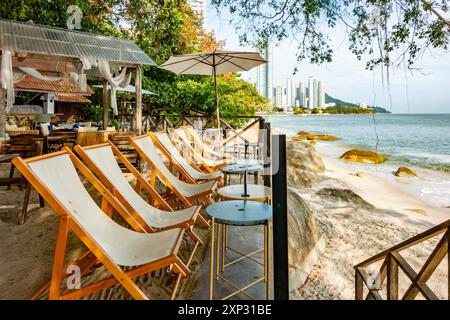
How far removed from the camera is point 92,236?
202 cm

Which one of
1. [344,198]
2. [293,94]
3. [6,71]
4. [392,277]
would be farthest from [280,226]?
[293,94]

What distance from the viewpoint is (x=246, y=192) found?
3.01 m

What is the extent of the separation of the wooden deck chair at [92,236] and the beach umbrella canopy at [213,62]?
5.57 m

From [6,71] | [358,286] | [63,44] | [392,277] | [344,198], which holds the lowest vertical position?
[344,198]

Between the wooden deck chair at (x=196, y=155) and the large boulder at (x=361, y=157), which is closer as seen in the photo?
the wooden deck chair at (x=196, y=155)

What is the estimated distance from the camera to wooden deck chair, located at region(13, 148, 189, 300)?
6.26ft

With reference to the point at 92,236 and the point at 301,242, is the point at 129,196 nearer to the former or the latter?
the point at 92,236

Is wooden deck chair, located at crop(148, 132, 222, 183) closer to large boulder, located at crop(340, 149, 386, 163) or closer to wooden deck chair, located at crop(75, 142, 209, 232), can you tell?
wooden deck chair, located at crop(75, 142, 209, 232)

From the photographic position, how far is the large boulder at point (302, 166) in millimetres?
11023

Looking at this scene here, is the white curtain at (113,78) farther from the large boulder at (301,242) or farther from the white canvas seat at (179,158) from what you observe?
the large boulder at (301,242)

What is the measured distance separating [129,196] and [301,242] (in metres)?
2.41

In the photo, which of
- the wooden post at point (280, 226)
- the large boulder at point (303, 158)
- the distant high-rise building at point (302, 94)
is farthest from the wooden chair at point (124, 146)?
the distant high-rise building at point (302, 94)

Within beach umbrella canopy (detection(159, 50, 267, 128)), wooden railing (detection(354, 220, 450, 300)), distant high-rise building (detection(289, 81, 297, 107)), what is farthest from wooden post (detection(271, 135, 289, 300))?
distant high-rise building (detection(289, 81, 297, 107))

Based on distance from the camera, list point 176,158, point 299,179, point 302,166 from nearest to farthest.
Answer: point 176,158 < point 299,179 < point 302,166
